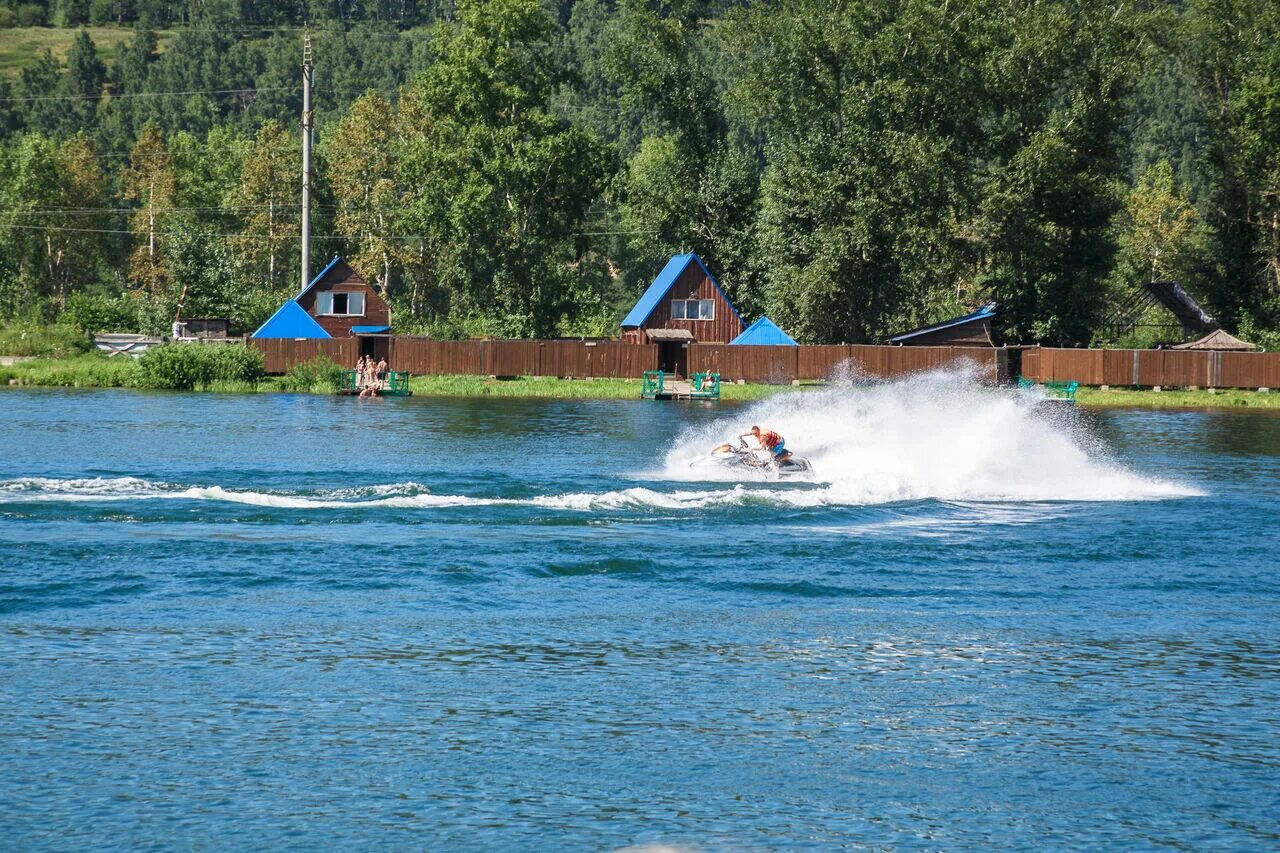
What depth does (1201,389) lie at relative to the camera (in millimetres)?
80500

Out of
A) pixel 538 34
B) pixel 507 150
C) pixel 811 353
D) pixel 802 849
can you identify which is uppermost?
pixel 538 34

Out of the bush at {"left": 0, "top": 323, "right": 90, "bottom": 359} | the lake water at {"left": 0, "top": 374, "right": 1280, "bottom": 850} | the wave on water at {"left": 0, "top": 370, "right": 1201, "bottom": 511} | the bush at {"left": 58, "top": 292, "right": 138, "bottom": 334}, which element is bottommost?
the lake water at {"left": 0, "top": 374, "right": 1280, "bottom": 850}

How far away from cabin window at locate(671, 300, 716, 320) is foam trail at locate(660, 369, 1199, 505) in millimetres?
44264

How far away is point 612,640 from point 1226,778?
802cm

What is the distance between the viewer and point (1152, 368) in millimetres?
81500

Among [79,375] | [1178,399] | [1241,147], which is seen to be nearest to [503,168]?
[79,375]

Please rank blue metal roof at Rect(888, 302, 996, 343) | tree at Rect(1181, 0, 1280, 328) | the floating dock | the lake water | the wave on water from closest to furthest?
1. the lake water
2. the wave on water
3. the floating dock
4. blue metal roof at Rect(888, 302, 996, 343)
5. tree at Rect(1181, 0, 1280, 328)

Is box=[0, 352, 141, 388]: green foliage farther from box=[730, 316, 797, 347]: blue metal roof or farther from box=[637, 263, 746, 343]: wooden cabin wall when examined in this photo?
box=[730, 316, 797, 347]: blue metal roof

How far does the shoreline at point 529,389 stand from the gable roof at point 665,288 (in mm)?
12082

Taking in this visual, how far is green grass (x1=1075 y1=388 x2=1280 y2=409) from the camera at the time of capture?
74250 millimetres

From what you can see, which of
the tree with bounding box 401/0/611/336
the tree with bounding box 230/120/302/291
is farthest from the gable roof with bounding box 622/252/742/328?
the tree with bounding box 230/120/302/291

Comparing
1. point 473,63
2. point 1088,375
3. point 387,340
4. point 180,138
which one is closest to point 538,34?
point 473,63

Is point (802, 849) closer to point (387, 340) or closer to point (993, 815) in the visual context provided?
point (993, 815)

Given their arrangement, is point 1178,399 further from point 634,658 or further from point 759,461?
point 634,658
